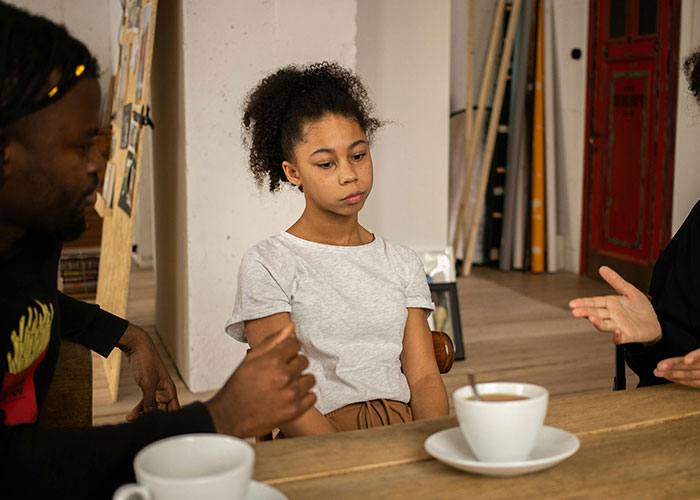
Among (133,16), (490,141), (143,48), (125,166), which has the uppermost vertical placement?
(133,16)

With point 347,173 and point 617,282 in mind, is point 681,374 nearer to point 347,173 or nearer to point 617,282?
point 617,282

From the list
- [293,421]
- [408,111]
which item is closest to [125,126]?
[408,111]

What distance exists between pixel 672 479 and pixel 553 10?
5324mm

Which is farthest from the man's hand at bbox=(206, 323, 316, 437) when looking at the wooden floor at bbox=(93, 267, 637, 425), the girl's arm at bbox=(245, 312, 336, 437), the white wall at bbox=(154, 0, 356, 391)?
the white wall at bbox=(154, 0, 356, 391)

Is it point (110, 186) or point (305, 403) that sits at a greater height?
point (110, 186)

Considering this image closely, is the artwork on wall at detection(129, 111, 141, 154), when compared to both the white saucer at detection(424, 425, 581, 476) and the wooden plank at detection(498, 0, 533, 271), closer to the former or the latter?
the white saucer at detection(424, 425, 581, 476)

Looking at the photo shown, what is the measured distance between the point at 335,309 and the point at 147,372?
1.31 ft

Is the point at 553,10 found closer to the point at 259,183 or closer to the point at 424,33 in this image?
the point at 424,33

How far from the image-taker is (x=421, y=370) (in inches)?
68.5

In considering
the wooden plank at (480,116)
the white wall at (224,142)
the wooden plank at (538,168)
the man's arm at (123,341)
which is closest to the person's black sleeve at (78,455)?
the man's arm at (123,341)

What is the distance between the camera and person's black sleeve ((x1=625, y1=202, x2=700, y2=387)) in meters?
1.60

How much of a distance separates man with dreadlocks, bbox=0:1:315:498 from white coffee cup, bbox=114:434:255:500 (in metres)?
0.13

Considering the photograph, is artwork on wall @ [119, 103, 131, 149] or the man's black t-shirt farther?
artwork on wall @ [119, 103, 131, 149]

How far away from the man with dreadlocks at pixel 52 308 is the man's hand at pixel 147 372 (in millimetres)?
294
